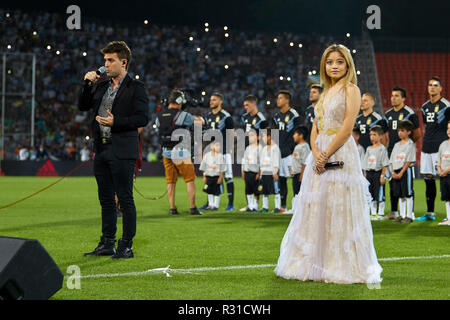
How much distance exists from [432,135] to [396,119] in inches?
26.7

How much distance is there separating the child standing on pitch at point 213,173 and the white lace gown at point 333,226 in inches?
297

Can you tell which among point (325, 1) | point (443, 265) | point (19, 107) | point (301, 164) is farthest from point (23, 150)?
point (443, 265)

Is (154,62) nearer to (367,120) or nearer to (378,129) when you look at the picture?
(367,120)

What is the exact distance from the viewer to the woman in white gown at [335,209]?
5.16 meters

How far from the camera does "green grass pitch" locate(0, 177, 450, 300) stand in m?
4.80

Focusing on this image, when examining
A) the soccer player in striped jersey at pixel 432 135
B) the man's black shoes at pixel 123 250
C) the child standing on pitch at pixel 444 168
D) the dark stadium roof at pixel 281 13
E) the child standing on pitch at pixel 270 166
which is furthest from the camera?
the dark stadium roof at pixel 281 13

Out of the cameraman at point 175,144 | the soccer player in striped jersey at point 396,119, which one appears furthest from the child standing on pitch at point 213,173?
the soccer player in striped jersey at point 396,119

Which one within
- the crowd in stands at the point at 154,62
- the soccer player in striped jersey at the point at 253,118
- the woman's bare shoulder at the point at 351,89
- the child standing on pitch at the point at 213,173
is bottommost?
the child standing on pitch at the point at 213,173

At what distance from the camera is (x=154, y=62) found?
33938 millimetres

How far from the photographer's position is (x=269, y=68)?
34.2 meters

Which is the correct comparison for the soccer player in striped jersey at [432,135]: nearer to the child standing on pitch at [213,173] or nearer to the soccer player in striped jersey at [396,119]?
the soccer player in striped jersey at [396,119]

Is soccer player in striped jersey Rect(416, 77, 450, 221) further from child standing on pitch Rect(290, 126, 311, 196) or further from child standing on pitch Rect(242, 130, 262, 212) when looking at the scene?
child standing on pitch Rect(242, 130, 262, 212)

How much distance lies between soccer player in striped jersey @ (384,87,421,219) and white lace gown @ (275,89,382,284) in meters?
5.84
